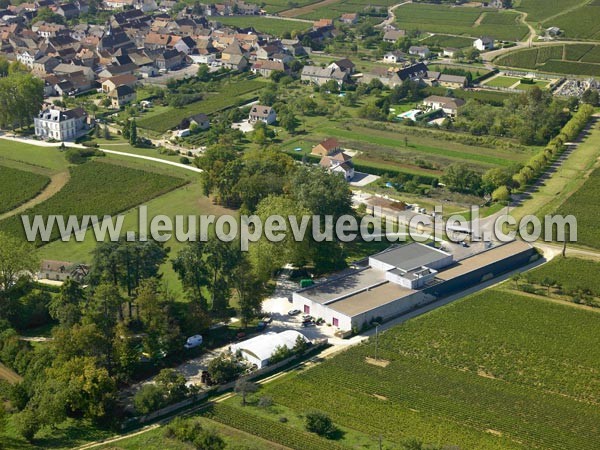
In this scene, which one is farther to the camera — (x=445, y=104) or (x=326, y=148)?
(x=445, y=104)

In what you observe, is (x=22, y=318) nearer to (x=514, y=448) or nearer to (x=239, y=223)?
(x=239, y=223)

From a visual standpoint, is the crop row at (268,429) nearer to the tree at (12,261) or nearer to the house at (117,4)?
the tree at (12,261)

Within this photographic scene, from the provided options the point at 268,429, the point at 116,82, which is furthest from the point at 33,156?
the point at 268,429

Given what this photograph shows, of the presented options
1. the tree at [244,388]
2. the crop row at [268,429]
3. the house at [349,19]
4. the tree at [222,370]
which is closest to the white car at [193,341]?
the tree at [222,370]

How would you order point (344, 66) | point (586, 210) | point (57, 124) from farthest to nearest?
point (344, 66) < point (57, 124) < point (586, 210)

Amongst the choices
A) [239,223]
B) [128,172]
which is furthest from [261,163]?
[128,172]

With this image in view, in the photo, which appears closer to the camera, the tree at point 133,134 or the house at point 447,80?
the tree at point 133,134

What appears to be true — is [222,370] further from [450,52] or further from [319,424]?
[450,52]

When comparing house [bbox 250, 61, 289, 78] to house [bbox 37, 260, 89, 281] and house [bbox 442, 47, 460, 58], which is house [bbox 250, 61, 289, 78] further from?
house [bbox 37, 260, 89, 281]
